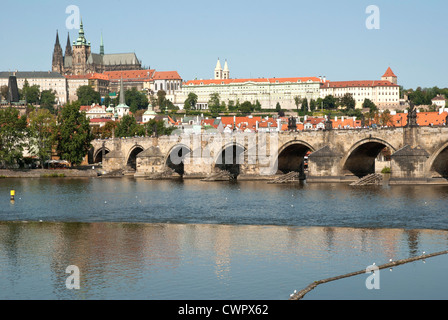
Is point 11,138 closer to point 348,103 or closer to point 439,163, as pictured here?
point 439,163

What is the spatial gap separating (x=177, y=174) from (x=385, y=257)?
5080 cm

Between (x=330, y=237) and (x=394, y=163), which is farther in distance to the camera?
(x=394, y=163)

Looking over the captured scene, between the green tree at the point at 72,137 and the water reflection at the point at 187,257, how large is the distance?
1953 inches

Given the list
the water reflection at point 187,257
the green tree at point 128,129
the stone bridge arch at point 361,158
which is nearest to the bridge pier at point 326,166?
the stone bridge arch at point 361,158

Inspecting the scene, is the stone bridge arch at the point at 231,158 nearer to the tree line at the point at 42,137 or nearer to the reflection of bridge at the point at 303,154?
the reflection of bridge at the point at 303,154

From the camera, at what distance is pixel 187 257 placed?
25953 millimetres

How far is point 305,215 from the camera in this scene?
1528 inches

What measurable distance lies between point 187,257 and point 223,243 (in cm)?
331

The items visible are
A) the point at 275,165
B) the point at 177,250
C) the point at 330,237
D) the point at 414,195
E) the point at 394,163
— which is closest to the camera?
the point at 177,250

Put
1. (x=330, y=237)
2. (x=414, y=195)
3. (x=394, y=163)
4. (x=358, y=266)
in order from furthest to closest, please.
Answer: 1. (x=394, y=163)
2. (x=414, y=195)
3. (x=330, y=237)
4. (x=358, y=266)

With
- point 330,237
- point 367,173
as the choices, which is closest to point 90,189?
point 367,173

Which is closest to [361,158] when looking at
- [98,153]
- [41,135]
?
[41,135]
